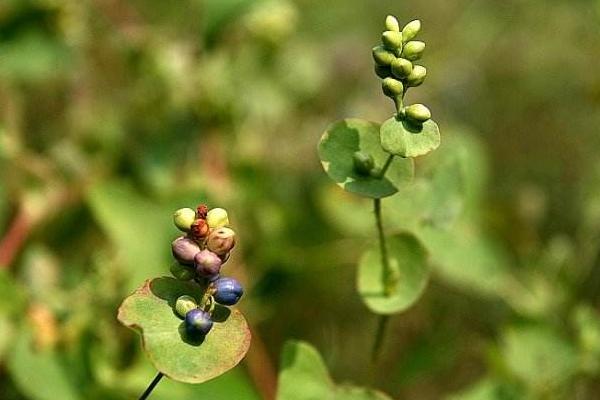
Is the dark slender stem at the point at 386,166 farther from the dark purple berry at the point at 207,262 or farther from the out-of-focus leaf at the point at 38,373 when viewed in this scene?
the out-of-focus leaf at the point at 38,373

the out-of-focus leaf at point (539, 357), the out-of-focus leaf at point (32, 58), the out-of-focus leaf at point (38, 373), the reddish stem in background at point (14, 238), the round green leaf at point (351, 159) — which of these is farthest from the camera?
the out-of-focus leaf at point (32, 58)

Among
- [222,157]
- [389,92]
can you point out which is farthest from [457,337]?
[389,92]

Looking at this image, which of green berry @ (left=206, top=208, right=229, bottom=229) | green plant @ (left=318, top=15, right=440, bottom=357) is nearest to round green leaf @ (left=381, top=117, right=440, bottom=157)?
green plant @ (left=318, top=15, right=440, bottom=357)

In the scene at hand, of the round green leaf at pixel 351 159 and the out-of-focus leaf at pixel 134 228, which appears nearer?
the round green leaf at pixel 351 159

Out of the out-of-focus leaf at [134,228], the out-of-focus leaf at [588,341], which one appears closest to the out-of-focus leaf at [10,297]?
the out-of-focus leaf at [134,228]

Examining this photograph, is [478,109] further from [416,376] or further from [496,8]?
[416,376]

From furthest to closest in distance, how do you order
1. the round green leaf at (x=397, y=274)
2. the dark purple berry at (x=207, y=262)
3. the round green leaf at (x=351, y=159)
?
the round green leaf at (x=397, y=274), the round green leaf at (x=351, y=159), the dark purple berry at (x=207, y=262)

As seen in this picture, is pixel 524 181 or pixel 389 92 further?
pixel 524 181

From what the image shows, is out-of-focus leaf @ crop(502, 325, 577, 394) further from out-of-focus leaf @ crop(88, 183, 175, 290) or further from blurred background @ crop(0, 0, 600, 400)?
out-of-focus leaf @ crop(88, 183, 175, 290)
